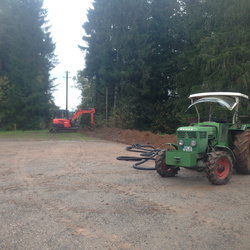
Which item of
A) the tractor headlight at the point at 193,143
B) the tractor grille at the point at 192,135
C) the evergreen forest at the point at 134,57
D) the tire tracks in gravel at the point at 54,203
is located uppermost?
the evergreen forest at the point at 134,57

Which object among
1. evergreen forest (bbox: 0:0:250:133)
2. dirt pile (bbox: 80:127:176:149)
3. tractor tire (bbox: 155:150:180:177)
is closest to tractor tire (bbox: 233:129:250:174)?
tractor tire (bbox: 155:150:180:177)

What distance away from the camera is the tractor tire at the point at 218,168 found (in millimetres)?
7283

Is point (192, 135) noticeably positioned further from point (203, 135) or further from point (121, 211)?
point (121, 211)

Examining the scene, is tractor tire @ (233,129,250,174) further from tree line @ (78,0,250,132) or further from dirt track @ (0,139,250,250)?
tree line @ (78,0,250,132)

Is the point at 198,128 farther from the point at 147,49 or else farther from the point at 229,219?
the point at 147,49

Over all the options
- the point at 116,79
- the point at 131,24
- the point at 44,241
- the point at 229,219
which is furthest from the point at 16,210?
the point at 131,24

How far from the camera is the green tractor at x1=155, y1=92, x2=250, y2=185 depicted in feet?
24.4

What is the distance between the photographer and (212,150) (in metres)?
8.13

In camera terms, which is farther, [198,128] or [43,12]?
[43,12]

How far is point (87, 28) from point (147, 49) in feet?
28.7

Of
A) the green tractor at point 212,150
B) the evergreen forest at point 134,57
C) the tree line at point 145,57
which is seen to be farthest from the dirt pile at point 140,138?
the green tractor at point 212,150

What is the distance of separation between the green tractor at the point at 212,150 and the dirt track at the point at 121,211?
0.35 metres

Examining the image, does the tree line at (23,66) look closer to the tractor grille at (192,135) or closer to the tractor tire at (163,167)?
the tractor tire at (163,167)

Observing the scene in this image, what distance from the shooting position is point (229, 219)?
16.7 ft
